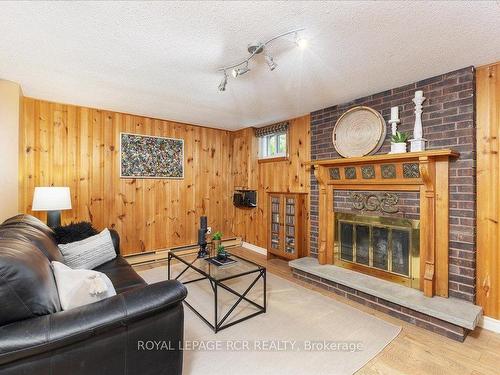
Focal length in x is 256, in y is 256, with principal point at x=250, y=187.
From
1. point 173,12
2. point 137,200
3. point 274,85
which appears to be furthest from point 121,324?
point 137,200

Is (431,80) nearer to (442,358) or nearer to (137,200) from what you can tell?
(442,358)

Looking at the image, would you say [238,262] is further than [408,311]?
Yes

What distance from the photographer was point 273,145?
4523 mm

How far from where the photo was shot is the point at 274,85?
9.03 feet

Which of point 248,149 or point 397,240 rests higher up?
point 248,149

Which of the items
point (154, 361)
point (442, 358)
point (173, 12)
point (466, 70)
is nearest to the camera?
point (154, 361)

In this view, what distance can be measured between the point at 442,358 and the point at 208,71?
2.98 m

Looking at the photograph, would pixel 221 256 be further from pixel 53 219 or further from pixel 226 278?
pixel 53 219

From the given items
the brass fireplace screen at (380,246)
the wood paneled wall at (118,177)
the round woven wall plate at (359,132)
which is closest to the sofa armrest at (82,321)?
the brass fireplace screen at (380,246)

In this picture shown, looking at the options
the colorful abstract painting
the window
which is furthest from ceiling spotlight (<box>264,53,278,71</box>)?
the colorful abstract painting

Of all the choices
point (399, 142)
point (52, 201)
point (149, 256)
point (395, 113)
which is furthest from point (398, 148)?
point (52, 201)

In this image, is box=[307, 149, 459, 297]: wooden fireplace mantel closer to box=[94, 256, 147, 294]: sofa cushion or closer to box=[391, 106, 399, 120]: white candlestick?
box=[391, 106, 399, 120]: white candlestick

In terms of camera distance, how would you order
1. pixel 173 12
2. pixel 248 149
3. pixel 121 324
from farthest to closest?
pixel 248 149, pixel 173 12, pixel 121 324

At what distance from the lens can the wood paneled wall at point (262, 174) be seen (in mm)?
3944
